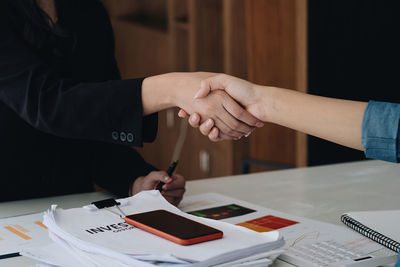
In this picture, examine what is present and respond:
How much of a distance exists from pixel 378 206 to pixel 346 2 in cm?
140

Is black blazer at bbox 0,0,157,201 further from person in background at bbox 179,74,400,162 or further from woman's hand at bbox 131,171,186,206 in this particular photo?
person in background at bbox 179,74,400,162

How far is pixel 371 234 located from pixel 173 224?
1.11 ft

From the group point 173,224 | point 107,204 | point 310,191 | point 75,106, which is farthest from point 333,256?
point 75,106

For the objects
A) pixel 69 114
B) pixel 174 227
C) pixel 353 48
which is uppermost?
pixel 353 48

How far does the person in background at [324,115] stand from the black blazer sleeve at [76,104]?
0.58 ft

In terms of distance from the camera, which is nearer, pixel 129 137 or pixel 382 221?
pixel 382 221

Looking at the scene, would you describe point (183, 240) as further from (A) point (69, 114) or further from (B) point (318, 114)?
(A) point (69, 114)

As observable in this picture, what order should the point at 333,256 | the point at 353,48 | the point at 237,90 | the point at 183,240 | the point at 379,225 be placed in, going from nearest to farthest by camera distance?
1. the point at 183,240
2. the point at 333,256
3. the point at 379,225
4. the point at 237,90
5. the point at 353,48

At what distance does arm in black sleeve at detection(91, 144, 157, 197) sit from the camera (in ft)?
3.88

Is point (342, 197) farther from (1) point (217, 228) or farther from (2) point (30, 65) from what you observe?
(2) point (30, 65)

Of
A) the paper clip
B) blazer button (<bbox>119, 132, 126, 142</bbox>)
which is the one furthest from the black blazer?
the paper clip

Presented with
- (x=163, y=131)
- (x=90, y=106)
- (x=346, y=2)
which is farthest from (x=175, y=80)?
(x=163, y=131)

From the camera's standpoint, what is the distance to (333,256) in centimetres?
72

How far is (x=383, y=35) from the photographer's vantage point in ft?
7.48
